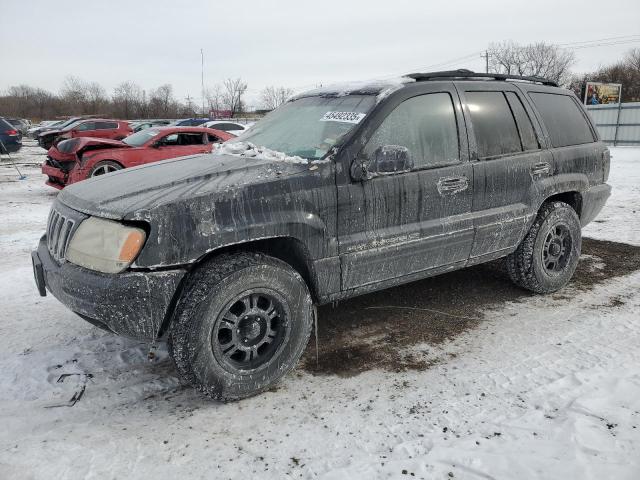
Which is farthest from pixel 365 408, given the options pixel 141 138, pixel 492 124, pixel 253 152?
pixel 141 138

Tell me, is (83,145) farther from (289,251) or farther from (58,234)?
(289,251)

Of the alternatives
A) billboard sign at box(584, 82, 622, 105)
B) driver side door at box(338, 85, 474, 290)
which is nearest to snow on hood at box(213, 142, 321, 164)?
driver side door at box(338, 85, 474, 290)

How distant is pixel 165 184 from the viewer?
280 cm

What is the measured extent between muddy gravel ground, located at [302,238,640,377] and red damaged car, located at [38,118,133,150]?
15192 millimetres

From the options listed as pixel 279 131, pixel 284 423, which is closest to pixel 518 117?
pixel 279 131

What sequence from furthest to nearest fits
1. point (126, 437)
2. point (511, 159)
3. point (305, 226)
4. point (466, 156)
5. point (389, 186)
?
point (511, 159) < point (466, 156) < point (389, 186) < point (305, 226) < point (126, 437)

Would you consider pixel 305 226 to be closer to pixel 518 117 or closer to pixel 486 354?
pixel 486 354

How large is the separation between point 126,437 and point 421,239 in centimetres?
213

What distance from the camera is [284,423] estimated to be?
2594mm

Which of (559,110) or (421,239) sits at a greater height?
(559,110)

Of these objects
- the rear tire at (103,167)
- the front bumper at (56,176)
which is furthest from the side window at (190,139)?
the front bumper at (56,176)

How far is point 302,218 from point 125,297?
1.04 metres

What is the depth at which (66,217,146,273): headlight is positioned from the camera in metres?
2.49

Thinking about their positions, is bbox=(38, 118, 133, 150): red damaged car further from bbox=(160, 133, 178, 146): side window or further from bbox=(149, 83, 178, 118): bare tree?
bbox=(149, 83, 178, 118): bare tree
